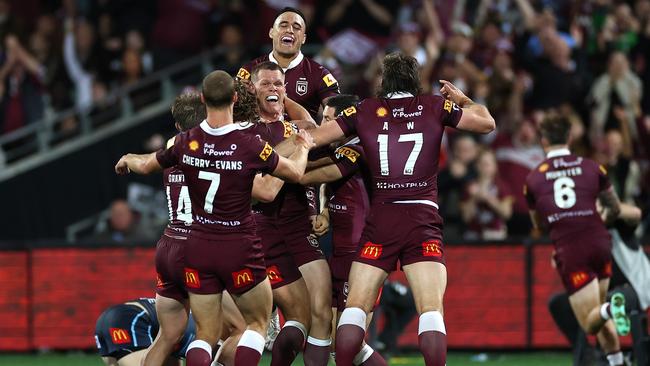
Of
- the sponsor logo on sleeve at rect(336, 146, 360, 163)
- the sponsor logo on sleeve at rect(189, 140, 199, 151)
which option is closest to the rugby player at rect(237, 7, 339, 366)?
the sponsor logo on sleeve at rect(336, 146, 360, 163)

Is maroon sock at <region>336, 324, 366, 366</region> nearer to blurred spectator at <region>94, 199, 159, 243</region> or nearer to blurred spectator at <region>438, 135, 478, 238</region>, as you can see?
blurred spectator at <region>438, 135, 478, 238</region>

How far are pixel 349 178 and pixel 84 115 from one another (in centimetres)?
766

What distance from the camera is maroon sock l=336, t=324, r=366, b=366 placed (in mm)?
9422

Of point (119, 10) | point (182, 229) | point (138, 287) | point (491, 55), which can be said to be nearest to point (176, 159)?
point (182, 229)

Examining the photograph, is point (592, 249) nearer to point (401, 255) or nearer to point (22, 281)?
point (401, 255)

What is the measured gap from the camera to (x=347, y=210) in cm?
1048

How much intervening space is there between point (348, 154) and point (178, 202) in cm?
137

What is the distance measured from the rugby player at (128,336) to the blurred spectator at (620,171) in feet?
21.1

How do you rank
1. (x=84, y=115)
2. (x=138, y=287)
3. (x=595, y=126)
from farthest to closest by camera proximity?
(x=84, y=115) < (x=595, y=126) < (x=138, y=287)

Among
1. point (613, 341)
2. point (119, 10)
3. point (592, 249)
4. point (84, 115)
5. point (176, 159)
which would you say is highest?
point (119, 10)

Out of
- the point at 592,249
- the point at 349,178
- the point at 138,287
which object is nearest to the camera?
the point at 349,178

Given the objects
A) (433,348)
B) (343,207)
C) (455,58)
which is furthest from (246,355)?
(455,58)

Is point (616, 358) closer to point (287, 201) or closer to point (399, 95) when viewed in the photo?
point (287, 201)

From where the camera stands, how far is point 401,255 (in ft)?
31.3
